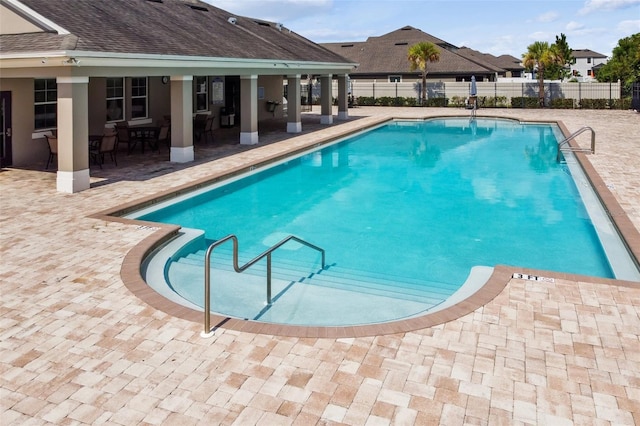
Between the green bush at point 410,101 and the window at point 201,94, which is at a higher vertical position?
the green bush at point 410,101

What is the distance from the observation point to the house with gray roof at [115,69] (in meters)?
13.5

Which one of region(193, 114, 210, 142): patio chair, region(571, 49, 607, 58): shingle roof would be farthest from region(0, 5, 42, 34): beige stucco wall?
region(571, 49, 607, 58): shingle roof

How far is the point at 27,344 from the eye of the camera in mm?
6113

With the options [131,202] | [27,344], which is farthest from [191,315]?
[131,202]

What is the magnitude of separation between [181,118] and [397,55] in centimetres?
3874

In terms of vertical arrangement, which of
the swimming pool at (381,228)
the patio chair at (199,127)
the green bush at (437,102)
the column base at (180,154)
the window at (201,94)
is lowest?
the swimming pool at (381,228)

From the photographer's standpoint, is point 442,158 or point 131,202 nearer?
point 131,202

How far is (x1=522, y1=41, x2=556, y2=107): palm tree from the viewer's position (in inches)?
1626

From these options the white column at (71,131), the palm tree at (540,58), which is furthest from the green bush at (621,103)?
the white column at (71,131)

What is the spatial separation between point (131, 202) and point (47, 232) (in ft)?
8.12

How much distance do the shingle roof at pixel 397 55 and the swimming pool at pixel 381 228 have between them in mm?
28387

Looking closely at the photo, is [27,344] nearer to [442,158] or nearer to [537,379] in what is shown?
[537,379]

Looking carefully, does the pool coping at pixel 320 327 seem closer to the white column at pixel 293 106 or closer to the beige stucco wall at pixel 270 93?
the white column at pixel 293 106

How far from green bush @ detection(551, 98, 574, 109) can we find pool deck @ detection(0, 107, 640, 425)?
121 feet
